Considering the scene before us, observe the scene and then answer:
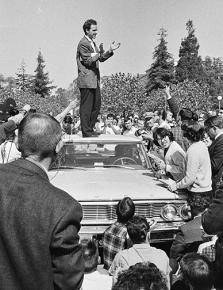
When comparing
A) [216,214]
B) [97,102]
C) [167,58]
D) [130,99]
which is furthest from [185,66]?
[216,214]

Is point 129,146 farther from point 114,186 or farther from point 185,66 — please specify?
point 185,66

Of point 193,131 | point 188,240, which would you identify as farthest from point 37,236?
point 193,131

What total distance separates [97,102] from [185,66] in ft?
250

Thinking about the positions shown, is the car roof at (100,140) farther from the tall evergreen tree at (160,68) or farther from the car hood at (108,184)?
the tall evergreen tree at (160,68)

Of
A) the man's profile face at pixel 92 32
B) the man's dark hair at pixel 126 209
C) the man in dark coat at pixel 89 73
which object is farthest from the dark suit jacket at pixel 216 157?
the man's profile face at pixel 92 32

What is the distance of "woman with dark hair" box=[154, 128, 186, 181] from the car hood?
25 centimetres

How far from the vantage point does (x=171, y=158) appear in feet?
22.3

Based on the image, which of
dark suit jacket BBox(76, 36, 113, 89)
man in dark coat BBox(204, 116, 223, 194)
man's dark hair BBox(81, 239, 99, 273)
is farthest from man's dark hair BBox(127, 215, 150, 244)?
dark suit jacket BBox(76, 36, 113, 89)

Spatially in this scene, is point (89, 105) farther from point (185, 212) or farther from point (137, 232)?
point (137, 232)

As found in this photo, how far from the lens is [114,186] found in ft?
19.8

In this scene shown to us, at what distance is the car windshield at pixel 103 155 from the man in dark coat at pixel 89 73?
0.57 meters

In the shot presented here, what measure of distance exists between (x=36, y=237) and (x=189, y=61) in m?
83.7

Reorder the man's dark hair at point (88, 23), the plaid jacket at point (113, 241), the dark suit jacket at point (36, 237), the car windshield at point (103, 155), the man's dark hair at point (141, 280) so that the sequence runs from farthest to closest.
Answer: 1. the man's dark hair at point (88, 23)
2. the car windshield at point (103, 155)
3. the plaid jacket at point (113, 241)
4. the man's dark hair at point (141, 280)
5. the dark suit jacket at point (36, 237)

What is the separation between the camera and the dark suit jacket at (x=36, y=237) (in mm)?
2289
